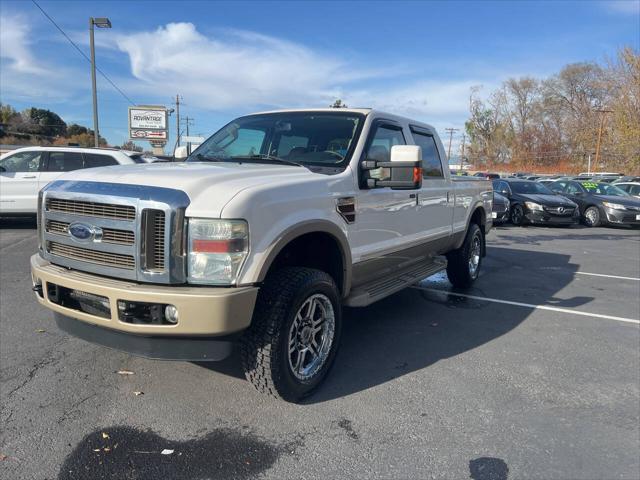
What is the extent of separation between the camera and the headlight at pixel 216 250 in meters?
2.71

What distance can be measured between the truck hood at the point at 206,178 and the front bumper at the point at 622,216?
53.2 feet

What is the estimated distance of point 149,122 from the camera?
31734mm

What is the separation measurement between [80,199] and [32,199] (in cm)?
932

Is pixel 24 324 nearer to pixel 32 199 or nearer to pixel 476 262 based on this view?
pixel 476 262

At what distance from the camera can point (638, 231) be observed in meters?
16.1

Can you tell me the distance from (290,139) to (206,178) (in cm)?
157

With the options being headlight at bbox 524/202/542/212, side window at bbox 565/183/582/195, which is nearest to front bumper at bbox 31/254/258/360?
headlight at bbox 524/202/542/212

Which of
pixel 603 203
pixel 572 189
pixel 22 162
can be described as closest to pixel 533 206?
pixel 603 203

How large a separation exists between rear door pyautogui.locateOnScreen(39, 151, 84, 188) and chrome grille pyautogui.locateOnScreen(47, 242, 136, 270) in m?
8.79

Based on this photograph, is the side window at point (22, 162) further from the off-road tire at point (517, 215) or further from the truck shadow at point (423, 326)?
the off-road tire at point (517, 215)

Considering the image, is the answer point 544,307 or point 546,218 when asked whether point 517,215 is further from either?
point 544,307

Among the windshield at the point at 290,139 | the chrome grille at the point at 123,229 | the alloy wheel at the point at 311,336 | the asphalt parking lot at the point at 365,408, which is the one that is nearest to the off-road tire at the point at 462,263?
the asphalt parking lot at the point at 365,408

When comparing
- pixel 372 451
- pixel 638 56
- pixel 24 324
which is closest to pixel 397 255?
pixel 372 451

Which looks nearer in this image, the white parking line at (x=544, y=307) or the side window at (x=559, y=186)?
the white parking line at (x=544, y=307)
